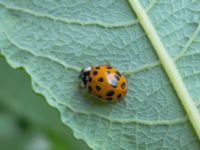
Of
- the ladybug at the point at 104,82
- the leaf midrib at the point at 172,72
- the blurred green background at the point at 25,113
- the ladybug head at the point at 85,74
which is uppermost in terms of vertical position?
the leaf midrib at the point at 172,72

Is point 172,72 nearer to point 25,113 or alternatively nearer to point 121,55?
point 121,55

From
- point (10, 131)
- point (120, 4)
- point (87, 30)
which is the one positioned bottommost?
point (10, 131)

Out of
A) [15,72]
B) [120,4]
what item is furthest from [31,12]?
[15,72]

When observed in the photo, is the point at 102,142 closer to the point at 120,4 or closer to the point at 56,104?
the point at 56,104

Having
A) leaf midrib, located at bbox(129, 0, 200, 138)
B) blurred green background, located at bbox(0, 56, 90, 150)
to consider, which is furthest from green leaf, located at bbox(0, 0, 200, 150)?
blurred green background, located at bbox(0, 56, 90, 150)

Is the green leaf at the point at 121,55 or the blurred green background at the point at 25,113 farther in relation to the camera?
the blurred green background at the point at 25,113

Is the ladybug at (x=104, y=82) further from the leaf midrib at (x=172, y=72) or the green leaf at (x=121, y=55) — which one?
the leaf midrib at (x=172, y=72)

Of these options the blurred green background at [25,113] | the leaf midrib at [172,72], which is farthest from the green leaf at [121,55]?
the blurred green background at [25,113]
